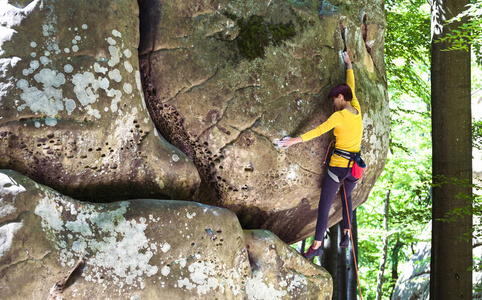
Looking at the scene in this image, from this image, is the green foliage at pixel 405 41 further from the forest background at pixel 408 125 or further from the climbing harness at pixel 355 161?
the climbing harness at pixel 355 161

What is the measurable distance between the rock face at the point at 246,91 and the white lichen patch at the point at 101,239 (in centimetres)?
112

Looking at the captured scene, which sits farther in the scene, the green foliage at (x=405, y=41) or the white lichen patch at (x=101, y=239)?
the green foliage at (x=405, y=41)

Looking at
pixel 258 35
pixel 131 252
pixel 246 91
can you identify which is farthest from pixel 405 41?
pixel 131 252

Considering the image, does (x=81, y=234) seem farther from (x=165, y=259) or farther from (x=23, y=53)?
(x=23, y=53)

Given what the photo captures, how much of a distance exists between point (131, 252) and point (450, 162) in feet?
17.3

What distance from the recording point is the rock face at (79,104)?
12.7 ft

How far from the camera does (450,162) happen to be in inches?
286

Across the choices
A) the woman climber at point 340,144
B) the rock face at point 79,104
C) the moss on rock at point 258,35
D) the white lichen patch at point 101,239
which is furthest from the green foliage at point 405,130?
the white lichen patch at point 101,239

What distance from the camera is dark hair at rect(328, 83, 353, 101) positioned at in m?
5.06

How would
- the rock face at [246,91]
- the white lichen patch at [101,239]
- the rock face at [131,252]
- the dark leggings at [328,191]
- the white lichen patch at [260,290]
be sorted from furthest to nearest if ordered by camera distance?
the dark leggings at [328,191] < the rock face at [246,91] < the white lichen patch at [260,290] < the white lichen patch at [101,239] < the rock face at [131,252]

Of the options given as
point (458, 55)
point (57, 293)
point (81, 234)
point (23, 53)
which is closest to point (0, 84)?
point (23, 53)

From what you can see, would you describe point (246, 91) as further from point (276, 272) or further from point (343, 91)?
point (276, 272)

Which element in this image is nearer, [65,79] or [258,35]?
[65,79]

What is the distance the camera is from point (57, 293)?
360cm
